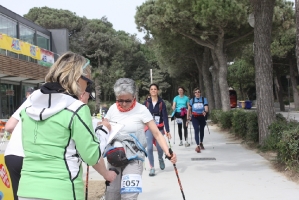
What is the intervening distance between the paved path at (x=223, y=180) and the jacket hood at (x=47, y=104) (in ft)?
12.9

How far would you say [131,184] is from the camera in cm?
378

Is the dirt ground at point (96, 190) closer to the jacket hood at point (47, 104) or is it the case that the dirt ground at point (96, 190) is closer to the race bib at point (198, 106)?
the jacket hood at point (47, 104)

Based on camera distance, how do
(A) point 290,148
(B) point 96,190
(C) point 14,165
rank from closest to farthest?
(C) point 14,165
(B) point 96,190
(A) point 290,148

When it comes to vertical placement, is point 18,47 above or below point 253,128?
above

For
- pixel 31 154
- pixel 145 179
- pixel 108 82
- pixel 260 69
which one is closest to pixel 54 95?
pixel 31 154

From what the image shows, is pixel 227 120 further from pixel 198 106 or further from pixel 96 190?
pixel 96 190

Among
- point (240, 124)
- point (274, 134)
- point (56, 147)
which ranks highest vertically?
point (56, 147)

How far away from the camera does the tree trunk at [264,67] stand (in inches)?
372

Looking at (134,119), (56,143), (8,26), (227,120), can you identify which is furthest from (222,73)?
(56,143)

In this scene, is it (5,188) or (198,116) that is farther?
(198,116)

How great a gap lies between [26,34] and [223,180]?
23956 millimetres

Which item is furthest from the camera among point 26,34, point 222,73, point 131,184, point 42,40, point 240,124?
point 42,40

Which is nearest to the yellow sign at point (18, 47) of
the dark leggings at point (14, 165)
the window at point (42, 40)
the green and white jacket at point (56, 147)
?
the window at point (42, 40)

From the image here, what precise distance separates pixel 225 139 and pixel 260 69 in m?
4.39
